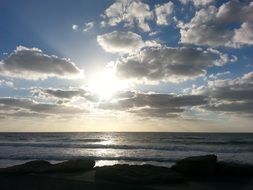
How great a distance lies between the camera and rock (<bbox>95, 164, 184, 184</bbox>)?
50.6 feet

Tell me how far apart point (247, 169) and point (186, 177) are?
364 centimetres

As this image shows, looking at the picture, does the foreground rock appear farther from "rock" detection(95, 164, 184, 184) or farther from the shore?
"rock" detection(95, 164, 184, 184)

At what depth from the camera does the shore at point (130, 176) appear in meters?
15.0

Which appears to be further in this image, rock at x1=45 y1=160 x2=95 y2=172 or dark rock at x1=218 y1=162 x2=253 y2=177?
rock at x1=45 y1=160 x2=95 y2=172

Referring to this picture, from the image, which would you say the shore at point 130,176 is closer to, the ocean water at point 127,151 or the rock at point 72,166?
the rock at point 72,166

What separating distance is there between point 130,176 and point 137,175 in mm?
332

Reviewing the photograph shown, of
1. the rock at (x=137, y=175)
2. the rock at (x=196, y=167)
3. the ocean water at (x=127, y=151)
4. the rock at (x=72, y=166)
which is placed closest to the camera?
the rock at (x=137, y=175)

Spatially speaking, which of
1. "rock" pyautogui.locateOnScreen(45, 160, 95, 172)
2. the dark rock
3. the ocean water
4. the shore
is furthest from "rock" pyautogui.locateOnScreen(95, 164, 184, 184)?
the ocean water

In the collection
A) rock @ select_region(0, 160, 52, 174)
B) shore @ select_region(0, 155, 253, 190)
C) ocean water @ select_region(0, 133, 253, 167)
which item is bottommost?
shore @ select_region(0, 155, 253, 190)

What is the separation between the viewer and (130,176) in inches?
621

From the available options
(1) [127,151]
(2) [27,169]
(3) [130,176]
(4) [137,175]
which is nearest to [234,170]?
(4) [137,175]

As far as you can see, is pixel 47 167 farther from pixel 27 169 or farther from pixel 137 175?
pixel 137 175

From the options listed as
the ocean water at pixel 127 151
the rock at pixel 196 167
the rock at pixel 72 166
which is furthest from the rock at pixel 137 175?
the ocean water at pixel 127 151

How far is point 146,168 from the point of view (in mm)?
16859
